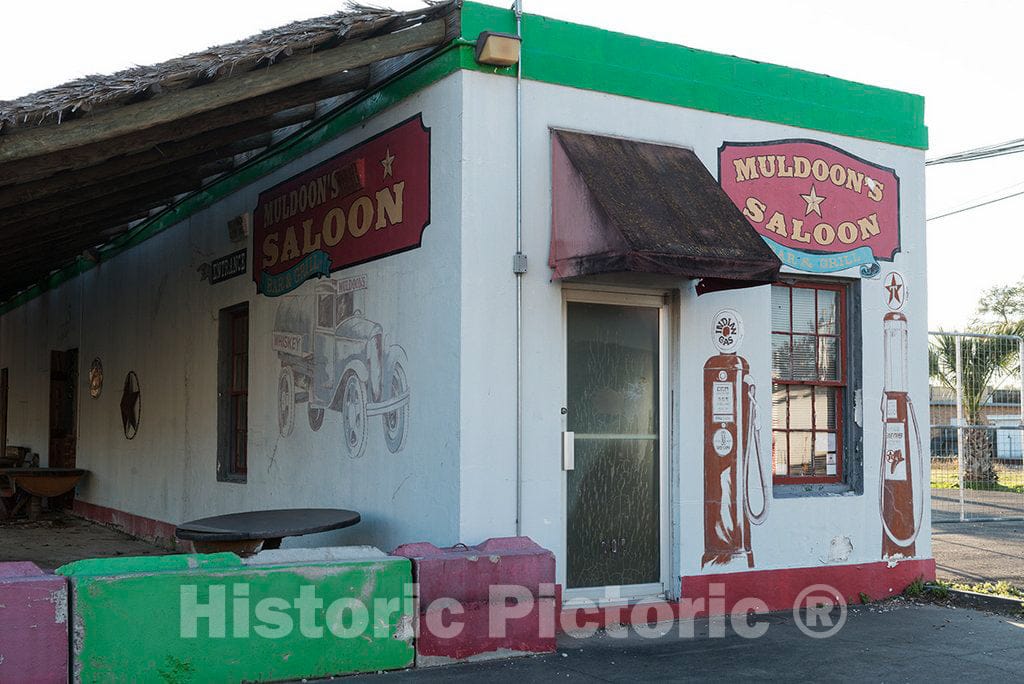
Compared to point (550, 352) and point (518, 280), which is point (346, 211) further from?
point (550, 352)

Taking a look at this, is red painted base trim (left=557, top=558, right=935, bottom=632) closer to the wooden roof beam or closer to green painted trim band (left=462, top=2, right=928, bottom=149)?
green painted trim band (left=462, top=2, right=928, bottom=149)

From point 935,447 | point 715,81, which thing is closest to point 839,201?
point 715,81

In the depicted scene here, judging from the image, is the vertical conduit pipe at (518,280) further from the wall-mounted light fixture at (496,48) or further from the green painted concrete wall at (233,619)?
the green painted concrete wall at (233,619)

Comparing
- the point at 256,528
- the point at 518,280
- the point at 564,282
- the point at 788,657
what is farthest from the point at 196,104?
the point at 788,657

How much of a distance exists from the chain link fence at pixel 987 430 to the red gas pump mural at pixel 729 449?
6.51 metres

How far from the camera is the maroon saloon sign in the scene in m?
7.99

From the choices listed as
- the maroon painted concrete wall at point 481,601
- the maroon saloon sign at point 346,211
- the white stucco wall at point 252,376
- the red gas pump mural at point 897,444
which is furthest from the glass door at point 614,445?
the red gas pump mural at point 897,444

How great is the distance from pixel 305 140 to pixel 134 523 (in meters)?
6.27

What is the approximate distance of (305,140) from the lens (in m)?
9.73

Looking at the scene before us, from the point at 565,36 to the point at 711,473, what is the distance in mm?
3448

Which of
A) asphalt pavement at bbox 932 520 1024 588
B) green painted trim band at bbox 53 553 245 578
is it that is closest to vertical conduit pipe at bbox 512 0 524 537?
green painted trim band at bbox 53 553 245 578

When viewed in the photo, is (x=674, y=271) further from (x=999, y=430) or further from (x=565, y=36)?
(x=999, y=430)

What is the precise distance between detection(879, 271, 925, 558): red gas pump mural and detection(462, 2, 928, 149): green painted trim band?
1421 millimetres

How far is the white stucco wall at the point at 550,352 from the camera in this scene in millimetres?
7309
